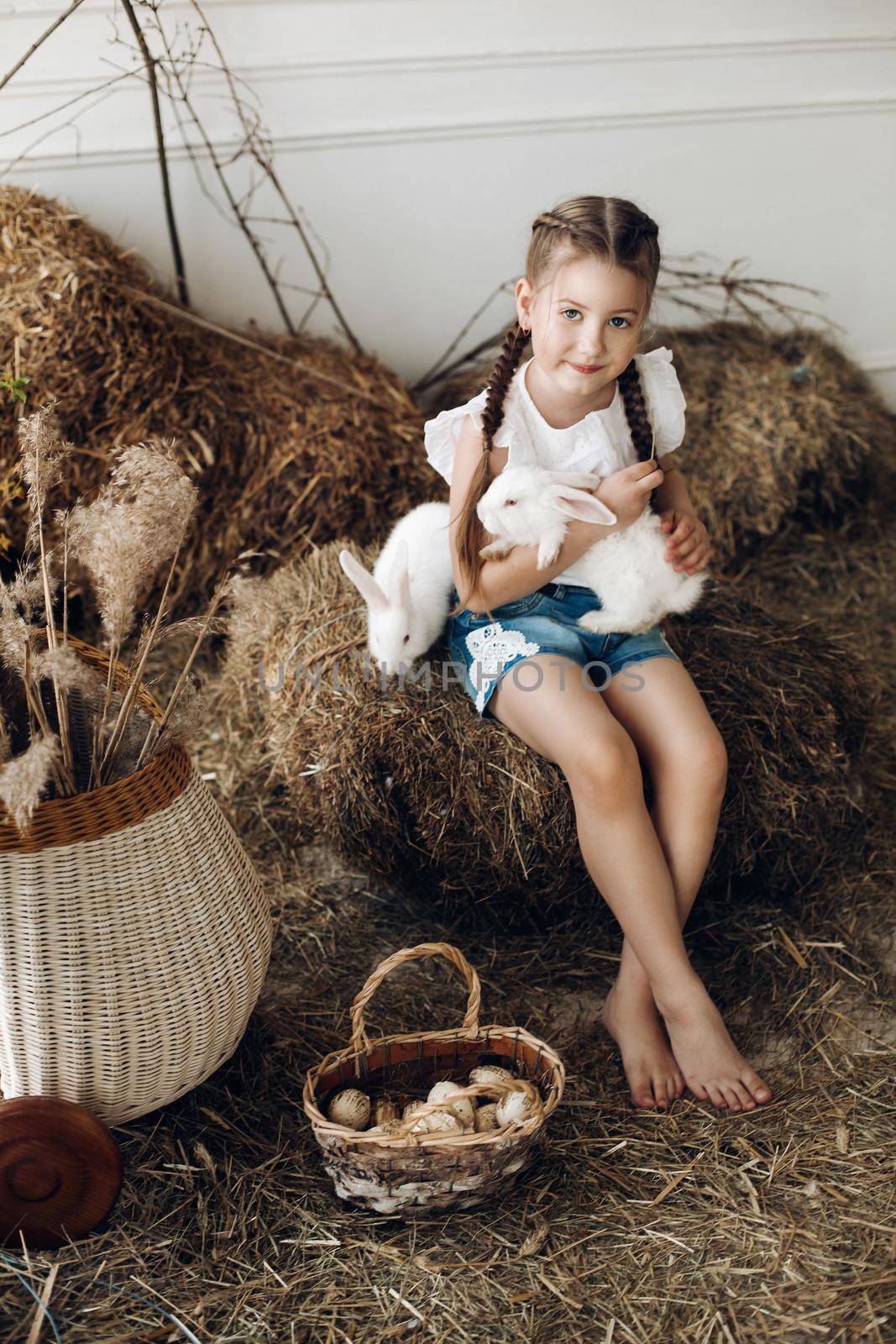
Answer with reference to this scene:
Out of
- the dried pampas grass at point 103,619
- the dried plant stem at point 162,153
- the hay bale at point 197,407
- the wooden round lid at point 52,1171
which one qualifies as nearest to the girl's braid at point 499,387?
the dried pampas grass at point 103,619

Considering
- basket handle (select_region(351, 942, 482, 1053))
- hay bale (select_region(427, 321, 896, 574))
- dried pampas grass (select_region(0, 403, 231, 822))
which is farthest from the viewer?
hay bale (select_region(427, 321, 896, 574))

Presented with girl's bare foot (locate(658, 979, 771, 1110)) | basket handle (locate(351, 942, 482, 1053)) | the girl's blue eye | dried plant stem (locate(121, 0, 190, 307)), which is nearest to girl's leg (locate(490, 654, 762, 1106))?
girl's bare foot (locate(658, 979, 771, 1110))

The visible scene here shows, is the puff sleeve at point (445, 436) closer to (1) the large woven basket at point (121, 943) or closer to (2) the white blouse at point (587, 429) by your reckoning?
(2) the white blouse at point (587, 429)

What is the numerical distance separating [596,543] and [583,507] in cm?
13

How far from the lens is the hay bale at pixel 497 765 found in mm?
1993

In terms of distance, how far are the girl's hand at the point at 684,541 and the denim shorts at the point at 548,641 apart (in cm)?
14

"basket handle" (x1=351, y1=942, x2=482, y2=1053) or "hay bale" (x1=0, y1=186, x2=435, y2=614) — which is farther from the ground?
"hay bale" (x1=0, y1=186, x2=435, y2=614)

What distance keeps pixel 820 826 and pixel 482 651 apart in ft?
2.53

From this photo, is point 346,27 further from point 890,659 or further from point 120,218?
point 890,659

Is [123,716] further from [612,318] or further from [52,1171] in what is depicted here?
[612,318]

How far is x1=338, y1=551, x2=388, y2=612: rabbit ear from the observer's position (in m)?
1.91

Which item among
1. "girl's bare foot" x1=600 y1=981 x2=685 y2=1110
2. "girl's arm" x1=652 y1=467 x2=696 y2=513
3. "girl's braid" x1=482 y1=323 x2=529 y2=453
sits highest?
"girl's braid" x1=482 y1=323 x2=529 y2=453

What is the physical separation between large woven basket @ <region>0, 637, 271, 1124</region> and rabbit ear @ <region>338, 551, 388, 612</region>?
0.45 metres

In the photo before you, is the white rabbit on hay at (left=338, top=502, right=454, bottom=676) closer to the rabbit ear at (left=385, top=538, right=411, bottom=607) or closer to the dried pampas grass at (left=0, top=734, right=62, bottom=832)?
the rabbit ear at (left=385, top=538, right=411, bottom=607)
